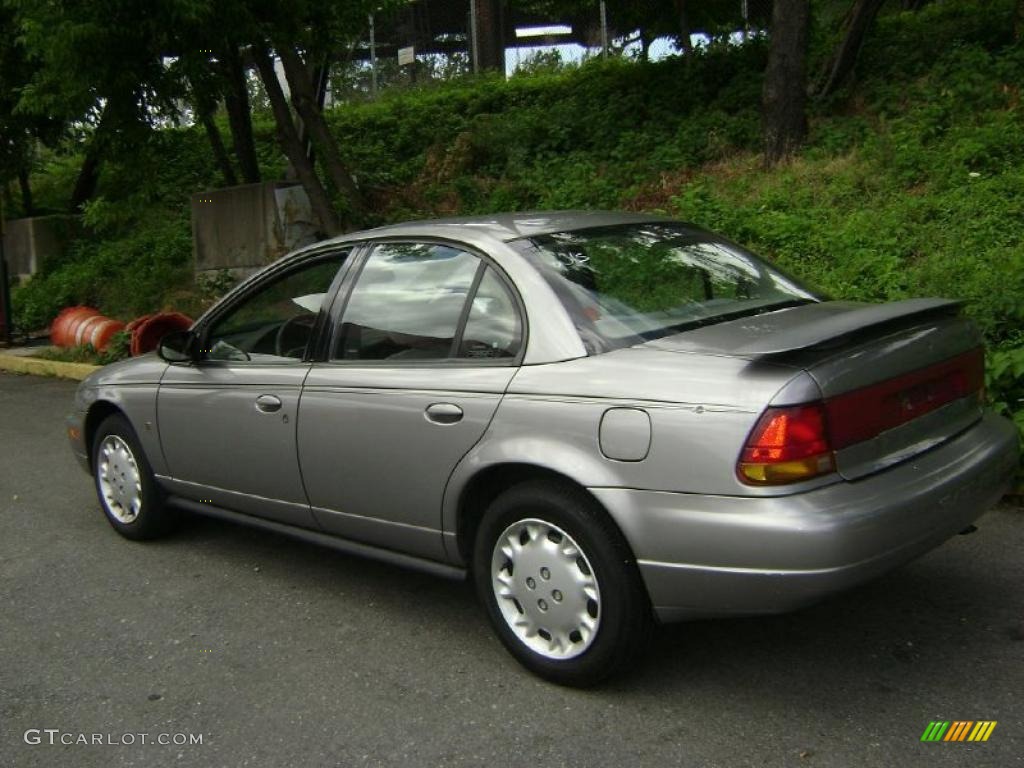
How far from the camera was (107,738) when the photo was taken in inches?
139

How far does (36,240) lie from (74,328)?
4711 mm

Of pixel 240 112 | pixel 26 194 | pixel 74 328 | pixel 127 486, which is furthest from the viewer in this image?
pixel 26 194

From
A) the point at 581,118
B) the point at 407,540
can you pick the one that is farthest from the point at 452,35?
the point at 407,540

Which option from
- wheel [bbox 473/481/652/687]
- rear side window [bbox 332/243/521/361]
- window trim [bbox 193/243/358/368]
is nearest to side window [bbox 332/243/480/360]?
rear side window [bbox 332/243/521/361]

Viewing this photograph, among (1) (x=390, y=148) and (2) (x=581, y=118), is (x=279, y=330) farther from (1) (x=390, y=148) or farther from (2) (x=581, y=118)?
(1) (x=390, y=148)

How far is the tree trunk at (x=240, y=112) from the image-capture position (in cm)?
1187

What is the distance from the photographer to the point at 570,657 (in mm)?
3582

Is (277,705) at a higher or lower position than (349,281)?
lower

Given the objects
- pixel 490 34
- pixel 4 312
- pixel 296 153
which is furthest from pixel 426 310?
pixel 490 34

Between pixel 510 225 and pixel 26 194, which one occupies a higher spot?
pixel 26 194

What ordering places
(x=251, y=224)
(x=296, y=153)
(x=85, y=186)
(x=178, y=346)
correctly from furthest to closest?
(x=85, y=186) → (x=251, y=224) → (x=296, y=153) → (x=178, y=346)

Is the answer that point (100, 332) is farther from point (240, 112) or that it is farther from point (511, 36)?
point (511, 36)

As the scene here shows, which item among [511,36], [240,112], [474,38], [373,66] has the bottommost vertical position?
[240,112]

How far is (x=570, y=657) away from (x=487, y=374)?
1034mm
